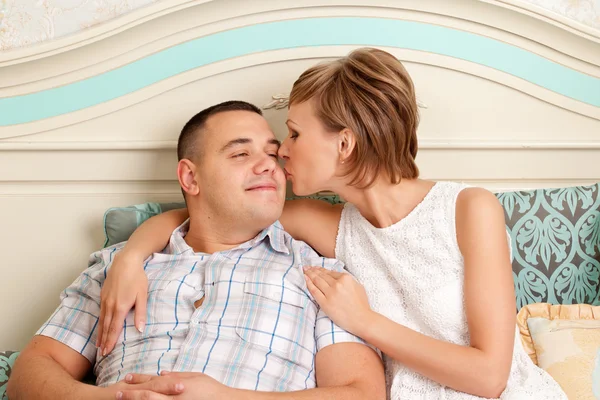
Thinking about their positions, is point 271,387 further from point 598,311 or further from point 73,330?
point 598,311

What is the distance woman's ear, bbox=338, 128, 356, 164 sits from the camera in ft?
5.03

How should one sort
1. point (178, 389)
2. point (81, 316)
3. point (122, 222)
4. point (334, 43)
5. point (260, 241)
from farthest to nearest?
point (334, 43)
point (122, 222)
point (260, 241)
point (81, 316)
point (178, 389)

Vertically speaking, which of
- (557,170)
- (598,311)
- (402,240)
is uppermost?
(557,170)

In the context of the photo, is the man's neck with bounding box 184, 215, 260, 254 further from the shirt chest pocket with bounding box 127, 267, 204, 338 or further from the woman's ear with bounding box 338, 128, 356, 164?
the woman's ear with bounding box 338, 128, 356, 164

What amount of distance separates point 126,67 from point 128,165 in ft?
1.05

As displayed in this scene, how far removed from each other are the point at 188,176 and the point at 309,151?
37 centimetres

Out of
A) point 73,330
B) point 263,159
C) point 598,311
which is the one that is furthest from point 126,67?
point 598,311

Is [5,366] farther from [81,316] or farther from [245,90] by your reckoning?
[245,90]

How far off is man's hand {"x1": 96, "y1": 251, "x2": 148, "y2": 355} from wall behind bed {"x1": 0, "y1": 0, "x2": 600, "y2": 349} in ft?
1.79

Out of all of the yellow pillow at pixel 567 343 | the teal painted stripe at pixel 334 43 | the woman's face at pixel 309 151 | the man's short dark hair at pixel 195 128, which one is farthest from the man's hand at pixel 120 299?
the yellow pillow at pixel 567 343

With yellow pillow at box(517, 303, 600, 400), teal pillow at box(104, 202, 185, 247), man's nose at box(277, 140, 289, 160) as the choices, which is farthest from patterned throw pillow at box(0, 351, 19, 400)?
yellow pillow at box(517, 303, 600, 400)

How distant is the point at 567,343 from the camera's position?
1465 mm

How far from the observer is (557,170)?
1.94m

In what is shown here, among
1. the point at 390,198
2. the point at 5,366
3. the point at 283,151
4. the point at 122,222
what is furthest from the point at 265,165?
the point at 5,366
